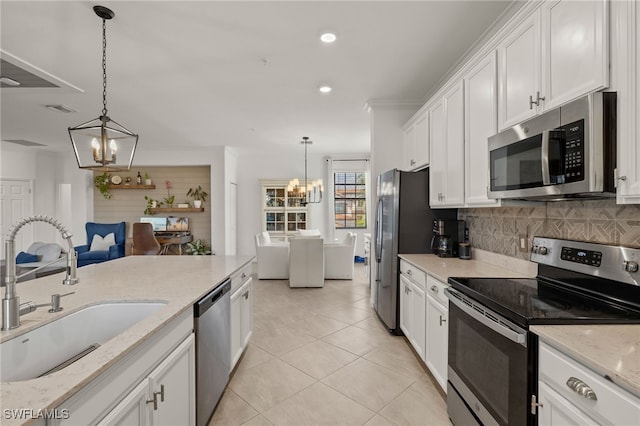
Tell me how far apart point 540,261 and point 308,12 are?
7.36ft

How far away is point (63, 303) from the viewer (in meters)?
1.50

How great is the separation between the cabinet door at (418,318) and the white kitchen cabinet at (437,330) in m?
0.09

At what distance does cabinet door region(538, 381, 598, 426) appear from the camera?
3.19 ft

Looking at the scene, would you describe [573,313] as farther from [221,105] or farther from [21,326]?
[221,105]

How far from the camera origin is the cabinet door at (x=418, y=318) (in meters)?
2.52

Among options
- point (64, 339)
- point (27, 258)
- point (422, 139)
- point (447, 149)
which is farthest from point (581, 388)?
point (27, 258)

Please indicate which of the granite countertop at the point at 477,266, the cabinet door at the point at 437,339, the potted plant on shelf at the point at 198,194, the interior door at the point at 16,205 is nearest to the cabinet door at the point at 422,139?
the granite countertop at the point at 477,266

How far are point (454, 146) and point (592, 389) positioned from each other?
78.8 inches

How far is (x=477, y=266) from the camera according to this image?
249cm

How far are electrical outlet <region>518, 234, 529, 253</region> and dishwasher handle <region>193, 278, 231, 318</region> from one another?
2.11 m

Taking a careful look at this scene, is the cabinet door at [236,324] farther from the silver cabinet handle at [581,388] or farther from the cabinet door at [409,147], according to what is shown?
the cabinet door at [409,147]

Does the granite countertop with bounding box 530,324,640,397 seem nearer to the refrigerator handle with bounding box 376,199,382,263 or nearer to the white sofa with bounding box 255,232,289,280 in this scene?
the refrigerator handle with bounding box 376,199,382,263

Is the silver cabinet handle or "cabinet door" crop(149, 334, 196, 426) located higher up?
the silver cabinet handle

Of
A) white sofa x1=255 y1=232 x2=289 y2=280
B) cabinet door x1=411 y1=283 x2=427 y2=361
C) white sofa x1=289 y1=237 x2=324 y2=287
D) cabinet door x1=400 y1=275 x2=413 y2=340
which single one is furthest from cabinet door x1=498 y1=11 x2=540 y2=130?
white sofa x1=255 y1=232 x2=289 y2=280
